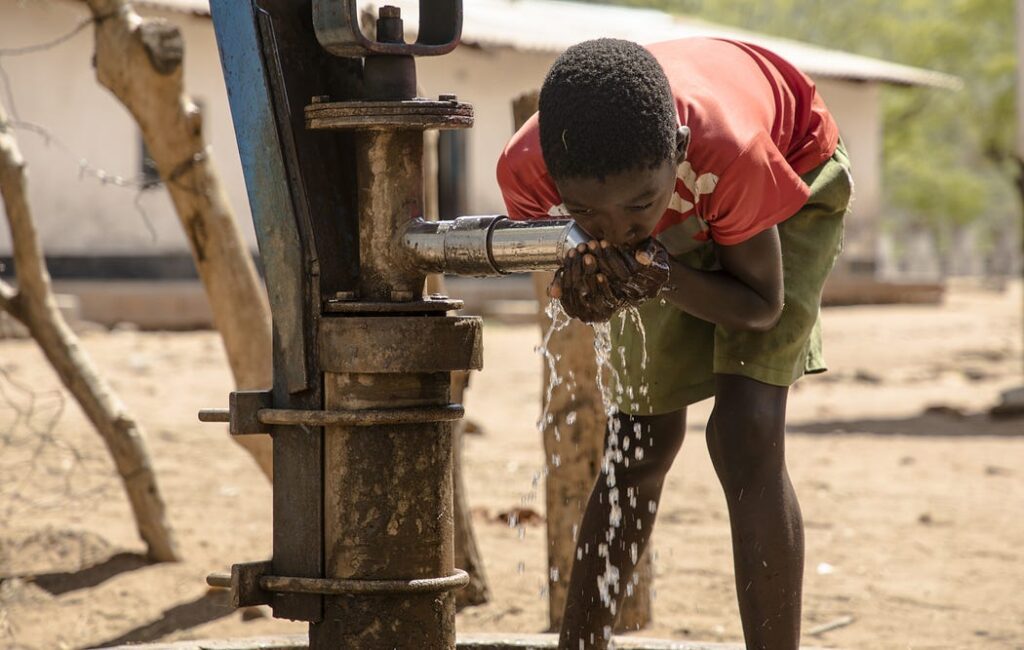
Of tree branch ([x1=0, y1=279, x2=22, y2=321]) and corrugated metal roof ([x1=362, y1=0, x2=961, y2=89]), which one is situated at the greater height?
corrugated metal roof ([x1=362, y1=0, x2=961, y2=89])

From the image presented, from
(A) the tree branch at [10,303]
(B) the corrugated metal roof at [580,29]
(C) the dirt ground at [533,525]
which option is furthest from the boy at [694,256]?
(B) the corrugated metal roof at [580,29]

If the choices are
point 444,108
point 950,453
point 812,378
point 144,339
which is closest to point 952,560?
point 950,453

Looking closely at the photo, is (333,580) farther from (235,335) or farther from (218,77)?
(218,77)

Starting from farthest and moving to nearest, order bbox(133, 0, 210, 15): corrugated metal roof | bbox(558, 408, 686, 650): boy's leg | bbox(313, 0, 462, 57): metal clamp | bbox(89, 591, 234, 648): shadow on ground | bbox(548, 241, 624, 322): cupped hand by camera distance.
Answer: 1. bbox(133, 0, 210, 15): corrugated metal roof
2. bbox(89, 591, 234, 648): shadow on ground
3. bbox(558, 408, 686, 650): boy's leg
4. bbox(313, 0, 462, 57): metal clamp
5. bbox(548, 241, 624, 322): cupped hand

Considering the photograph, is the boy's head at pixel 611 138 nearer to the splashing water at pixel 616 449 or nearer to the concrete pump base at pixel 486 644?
the splashing water at pixel 616 449

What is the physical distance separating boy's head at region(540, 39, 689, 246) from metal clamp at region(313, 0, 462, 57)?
0.59 feet

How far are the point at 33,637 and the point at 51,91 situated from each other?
33.4 ft

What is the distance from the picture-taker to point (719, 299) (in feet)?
6.55

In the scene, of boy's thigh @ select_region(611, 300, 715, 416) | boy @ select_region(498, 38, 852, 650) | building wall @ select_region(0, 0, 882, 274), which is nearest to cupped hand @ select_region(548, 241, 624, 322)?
boy @ select_region(498, 38, 852, 650)

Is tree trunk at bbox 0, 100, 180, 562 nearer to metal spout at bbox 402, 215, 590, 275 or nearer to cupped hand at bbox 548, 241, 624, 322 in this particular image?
metal spout at bbox 402, 215, 590, 275

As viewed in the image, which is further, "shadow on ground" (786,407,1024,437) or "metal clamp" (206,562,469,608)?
"shadow on ground" (786,407,1024,437)

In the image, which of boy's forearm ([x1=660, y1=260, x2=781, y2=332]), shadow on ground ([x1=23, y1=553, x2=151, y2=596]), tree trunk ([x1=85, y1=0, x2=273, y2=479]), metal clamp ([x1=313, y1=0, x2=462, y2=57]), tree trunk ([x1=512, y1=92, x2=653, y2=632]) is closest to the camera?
metal clamp ([x1=313, y1=0, x2=462, y2=57])

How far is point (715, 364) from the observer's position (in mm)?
2227

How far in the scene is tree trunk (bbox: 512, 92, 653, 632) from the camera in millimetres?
3332
